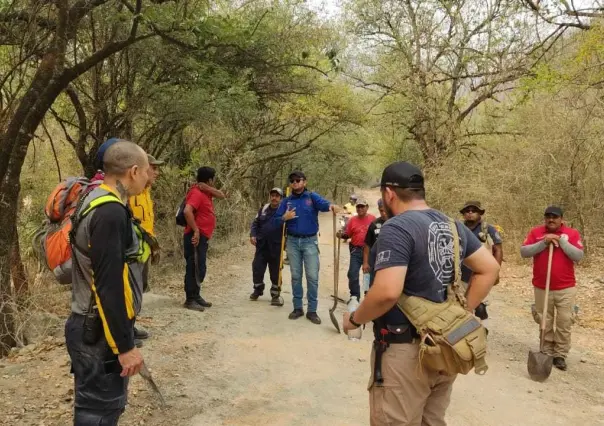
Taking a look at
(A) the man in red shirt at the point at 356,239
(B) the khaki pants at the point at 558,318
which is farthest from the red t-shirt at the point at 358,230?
(B) the khaki pants at the point at 558,318

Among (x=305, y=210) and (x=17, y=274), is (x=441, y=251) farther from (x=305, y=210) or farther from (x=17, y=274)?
(x=17, y=274)

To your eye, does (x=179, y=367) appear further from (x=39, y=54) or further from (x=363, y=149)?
(x=363, y=149)

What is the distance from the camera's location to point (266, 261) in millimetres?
8086

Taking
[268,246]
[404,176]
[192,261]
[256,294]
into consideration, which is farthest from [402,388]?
[256,294]

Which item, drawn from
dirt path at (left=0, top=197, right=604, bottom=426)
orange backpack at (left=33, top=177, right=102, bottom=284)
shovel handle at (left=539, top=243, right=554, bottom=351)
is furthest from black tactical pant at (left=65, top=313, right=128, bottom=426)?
shovel handle at (left=539, top=243, right=554, bottom=351)

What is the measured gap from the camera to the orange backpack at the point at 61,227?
264 cm

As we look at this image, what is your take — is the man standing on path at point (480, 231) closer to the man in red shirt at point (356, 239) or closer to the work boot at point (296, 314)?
the man in red shirt at point (356, 239)

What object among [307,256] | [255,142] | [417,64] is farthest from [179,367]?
[417,64]

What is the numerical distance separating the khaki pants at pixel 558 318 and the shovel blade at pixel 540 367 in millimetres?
474

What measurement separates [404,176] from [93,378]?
6.08 ft

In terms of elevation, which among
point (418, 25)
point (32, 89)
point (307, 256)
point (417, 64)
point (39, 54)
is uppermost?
point (418, 25)

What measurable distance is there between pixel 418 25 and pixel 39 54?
1618cm

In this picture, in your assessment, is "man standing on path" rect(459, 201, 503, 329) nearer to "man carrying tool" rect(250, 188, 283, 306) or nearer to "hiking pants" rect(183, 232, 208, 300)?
"man carrying tool" rect(250, 188, 283, 306)

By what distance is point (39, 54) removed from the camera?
6.53 meters
